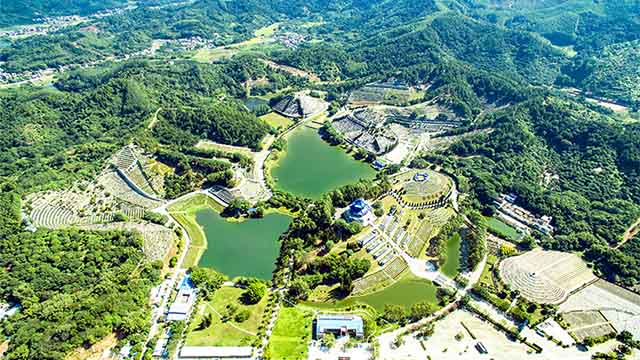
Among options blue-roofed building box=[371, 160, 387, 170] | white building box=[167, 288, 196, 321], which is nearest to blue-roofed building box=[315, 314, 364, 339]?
white building box=[167, 288, 196, 321]

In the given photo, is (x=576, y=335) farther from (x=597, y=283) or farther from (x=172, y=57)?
(x=172, y=57)

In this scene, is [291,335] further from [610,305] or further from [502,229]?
→ [610,305]

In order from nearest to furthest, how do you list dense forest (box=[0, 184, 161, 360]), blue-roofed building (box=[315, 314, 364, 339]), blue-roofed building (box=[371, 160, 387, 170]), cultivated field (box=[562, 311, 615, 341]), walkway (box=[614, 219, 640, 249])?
dense forest (box=[0, 184, 161, 360])
blue-roofed building (box=[315, 314, 364, 339])
cultivated field (box=[562, 311, 615, 341])
walkway (box=[614, 219, 640, 249])
blue-roofed building (box=[371, 160, 387, 170])

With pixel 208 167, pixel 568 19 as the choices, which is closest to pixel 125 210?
pixel 208 167

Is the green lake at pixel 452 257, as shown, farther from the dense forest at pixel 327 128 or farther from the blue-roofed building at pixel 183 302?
the blue-roofed building at pixel 183 302

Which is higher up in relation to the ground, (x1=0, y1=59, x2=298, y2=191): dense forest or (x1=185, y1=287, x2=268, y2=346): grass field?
(x1=0, y1=59, x2=298, y2=191): dense forest

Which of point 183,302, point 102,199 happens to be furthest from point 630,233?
point 102,199

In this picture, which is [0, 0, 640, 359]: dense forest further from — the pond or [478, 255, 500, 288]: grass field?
the pond

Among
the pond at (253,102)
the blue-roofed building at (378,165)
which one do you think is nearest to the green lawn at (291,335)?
the blue-roofed building at (378,165)
